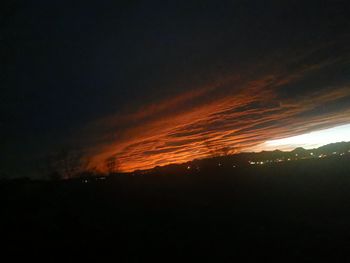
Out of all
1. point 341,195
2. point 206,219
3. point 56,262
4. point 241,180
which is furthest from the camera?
point 241,180

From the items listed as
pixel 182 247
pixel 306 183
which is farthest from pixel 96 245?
pixel 306 183

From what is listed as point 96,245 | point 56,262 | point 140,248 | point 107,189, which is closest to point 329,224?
point 140,248

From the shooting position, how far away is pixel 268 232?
14.0m

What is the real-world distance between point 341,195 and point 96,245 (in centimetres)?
1641

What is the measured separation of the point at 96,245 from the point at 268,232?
7.61 meters

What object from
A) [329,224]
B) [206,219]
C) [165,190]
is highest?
[165,190]

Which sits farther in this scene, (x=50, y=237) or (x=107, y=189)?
(x=107, y=189)

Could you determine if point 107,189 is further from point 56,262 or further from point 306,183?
point 306,183

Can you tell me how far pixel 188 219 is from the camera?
16094mm

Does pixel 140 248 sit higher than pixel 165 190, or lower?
lower

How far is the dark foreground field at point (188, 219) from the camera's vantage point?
12.5 metres

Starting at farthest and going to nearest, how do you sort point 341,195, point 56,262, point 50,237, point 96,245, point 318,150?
point 318,150
point 341,195
point 50,237
point 96,245
point 56,262

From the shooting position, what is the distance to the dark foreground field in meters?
12.5

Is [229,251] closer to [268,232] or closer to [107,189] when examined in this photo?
[268,232]
